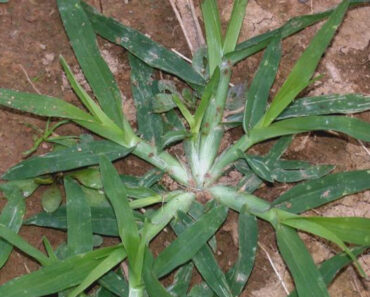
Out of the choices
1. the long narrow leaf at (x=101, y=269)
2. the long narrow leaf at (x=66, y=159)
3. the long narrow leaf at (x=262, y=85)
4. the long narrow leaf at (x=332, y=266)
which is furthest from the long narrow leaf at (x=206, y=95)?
the long narrow leaf at (x=332, y=266)

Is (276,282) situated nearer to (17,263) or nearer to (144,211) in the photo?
(144,211)

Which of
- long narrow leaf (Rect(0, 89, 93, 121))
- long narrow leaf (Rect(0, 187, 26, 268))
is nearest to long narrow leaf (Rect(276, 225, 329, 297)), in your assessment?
long narrow leaf (Rect(0, 89, 93, 121))

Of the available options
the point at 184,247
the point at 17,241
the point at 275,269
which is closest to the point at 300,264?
the point at 275,269

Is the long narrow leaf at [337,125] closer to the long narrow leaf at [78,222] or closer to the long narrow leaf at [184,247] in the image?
the long narrow leaf at [184,247]

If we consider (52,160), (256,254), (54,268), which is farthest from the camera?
(256,254)

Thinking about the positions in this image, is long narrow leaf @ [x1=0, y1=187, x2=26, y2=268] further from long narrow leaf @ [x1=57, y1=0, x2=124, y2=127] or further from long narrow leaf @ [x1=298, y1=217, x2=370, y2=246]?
long narrow leaf @ [x1=298, y1=217, x2=370, y2=246]

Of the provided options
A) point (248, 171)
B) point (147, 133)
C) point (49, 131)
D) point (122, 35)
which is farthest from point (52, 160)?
point (248, 171)
